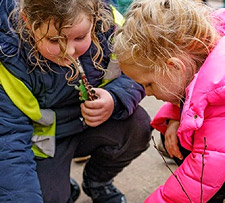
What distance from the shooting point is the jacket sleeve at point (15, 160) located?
5.56 ft

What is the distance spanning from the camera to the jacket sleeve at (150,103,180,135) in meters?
1.89

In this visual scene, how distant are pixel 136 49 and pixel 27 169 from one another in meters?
0.57

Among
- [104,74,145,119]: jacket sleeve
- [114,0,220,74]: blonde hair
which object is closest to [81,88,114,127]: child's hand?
[104,74,145,119]: jacket sleeve

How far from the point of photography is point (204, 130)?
1.55 metres

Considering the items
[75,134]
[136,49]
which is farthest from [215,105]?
[75,134]

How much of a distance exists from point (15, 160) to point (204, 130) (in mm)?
639

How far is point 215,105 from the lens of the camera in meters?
1.55

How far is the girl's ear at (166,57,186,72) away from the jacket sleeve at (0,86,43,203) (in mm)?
562

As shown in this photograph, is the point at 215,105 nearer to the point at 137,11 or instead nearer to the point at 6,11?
the point at 137,11

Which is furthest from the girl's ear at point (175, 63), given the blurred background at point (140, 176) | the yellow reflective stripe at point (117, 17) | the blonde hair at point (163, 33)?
the blurred background at point (140, 176)

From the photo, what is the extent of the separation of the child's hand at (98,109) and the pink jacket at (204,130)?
1.25 ft

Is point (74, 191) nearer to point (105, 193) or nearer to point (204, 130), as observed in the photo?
point (105, 193)

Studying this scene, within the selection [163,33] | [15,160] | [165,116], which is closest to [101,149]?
[165,116]

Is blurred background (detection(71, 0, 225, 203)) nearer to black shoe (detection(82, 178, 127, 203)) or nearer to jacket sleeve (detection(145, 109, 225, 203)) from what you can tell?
black shoe (detection(82, 178, 127, 203))
